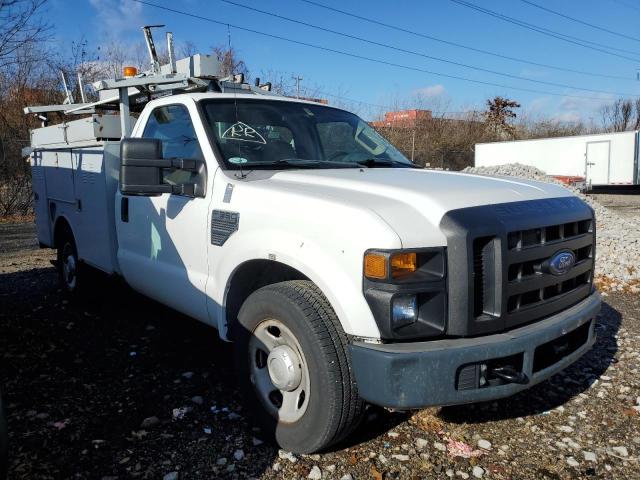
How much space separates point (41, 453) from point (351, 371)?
180 centimetres

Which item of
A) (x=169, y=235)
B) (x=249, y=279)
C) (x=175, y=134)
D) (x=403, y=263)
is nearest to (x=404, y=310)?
(x=403, y=263)

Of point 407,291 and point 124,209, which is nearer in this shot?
point 407,291

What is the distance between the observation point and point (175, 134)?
13.2 feet

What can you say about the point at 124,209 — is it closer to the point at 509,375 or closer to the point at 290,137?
the point at 290,137

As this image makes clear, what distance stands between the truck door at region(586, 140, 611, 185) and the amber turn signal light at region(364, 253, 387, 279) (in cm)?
2551

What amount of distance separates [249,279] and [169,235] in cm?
89

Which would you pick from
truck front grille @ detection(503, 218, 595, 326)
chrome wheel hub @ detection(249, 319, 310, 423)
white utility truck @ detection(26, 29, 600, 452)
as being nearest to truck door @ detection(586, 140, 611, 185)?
white utility truck @ detection(26, 29, 600, 452)

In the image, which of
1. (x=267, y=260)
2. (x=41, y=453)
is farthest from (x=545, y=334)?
(x=41, y=453)

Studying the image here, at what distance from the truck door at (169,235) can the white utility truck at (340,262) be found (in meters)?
0.02

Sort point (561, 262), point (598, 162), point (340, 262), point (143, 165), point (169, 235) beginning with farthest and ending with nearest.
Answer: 1. point (598, 162)
2. point (169, 235)
3. point (143, 165)
4. point (561, 262)
5. point (340, 262)

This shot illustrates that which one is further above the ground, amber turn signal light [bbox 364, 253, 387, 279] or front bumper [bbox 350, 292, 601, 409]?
amber turn signal light [bbox 364, 253, 387, 279]

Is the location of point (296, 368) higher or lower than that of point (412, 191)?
lower

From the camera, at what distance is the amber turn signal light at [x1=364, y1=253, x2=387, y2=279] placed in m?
2.42

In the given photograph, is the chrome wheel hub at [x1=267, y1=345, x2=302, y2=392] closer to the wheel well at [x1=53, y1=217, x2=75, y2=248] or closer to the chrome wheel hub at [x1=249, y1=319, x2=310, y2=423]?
the chrome wheel hub at [x1=249, y1=319, x2=310, y2=423]
